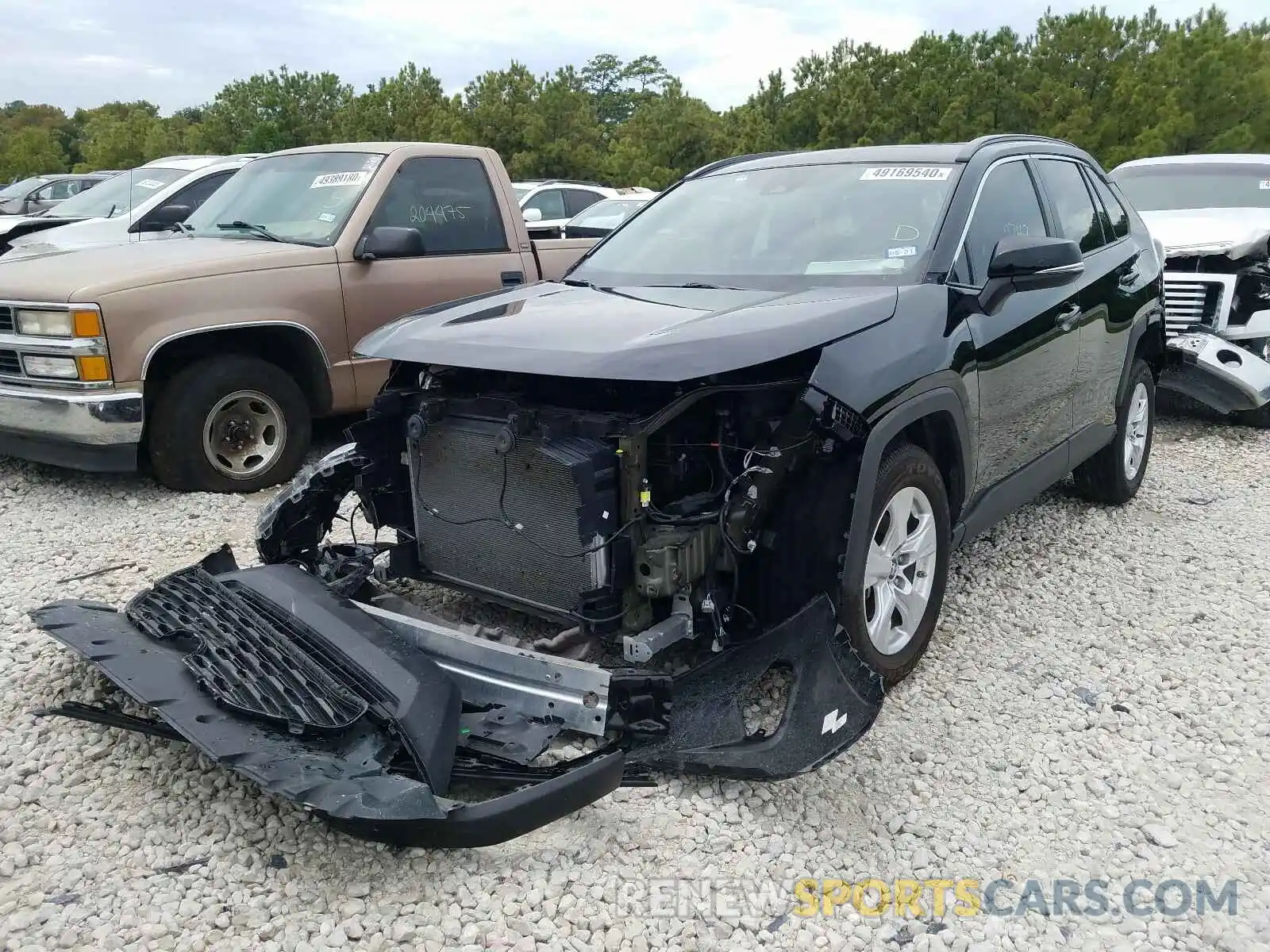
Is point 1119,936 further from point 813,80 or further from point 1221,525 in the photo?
point 813,80

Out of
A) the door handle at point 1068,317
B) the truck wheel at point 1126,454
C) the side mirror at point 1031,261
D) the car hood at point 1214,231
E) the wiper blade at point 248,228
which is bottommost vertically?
the truck wheel at point 1126,454

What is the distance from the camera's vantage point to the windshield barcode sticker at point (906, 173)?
13.5ft

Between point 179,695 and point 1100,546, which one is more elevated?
point 179,695

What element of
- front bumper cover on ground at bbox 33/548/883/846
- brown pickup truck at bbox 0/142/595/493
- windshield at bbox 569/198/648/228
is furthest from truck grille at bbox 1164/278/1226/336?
windshield at bbox 569/198/648/228

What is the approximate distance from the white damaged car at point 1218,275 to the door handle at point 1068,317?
201cm

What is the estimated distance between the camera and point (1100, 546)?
5.15 meters

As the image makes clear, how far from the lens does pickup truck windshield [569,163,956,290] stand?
383 cm

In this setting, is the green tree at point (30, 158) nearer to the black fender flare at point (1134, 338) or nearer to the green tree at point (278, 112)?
the green tree at point (278, 112)

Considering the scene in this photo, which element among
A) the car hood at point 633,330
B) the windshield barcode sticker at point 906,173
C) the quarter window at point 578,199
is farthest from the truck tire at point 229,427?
the quarter window at point 578,199

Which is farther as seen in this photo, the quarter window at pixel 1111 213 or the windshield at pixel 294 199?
the windshield at pixel 294 199

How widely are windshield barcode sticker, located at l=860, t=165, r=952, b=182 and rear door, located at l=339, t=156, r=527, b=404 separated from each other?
7.94 feet

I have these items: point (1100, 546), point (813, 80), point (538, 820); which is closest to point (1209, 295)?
point (1100, 546)

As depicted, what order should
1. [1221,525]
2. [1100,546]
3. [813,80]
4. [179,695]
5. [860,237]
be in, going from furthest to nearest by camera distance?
[813,80]
[1221,525]
[1100,546]
[860,237]
[179,695]

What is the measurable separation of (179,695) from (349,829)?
739mm
